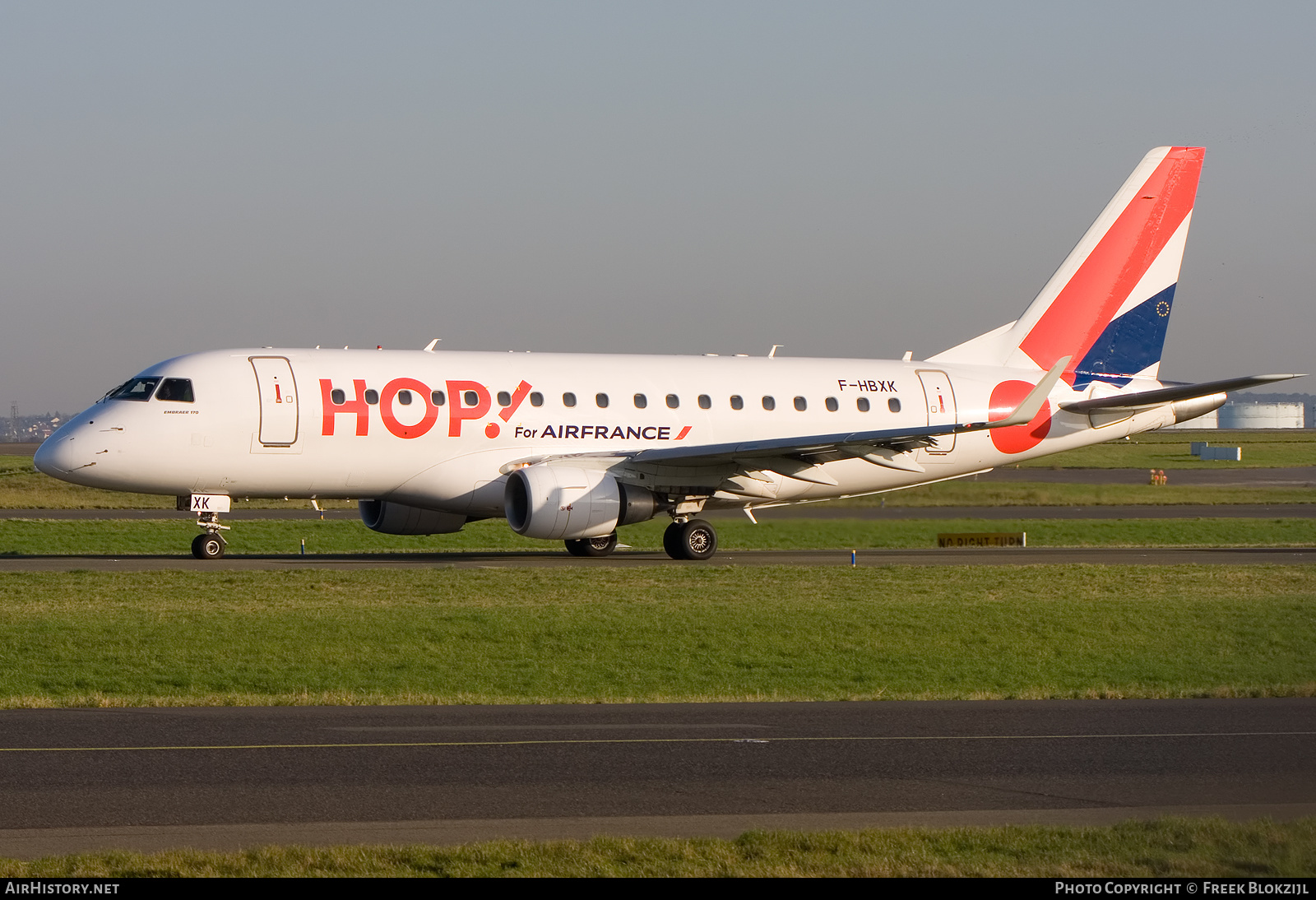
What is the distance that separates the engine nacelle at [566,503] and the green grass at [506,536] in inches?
117

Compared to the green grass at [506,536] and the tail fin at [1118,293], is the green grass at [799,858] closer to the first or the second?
the green grass at [506,536]

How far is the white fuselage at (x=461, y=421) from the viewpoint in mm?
29734

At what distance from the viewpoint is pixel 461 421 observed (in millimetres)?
31000

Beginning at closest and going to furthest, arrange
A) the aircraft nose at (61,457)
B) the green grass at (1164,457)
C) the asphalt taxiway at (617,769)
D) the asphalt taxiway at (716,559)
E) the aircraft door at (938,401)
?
the asphalt taxiway at (617,769), the aircraft nose at (61,457), the asphalt taxiway at (716,559), the aircraft door at (938,401), the green grass at (1164,457)

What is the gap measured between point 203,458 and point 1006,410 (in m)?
18.5

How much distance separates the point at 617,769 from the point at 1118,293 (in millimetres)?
28631

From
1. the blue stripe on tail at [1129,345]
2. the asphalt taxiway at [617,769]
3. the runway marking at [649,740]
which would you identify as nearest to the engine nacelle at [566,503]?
the blue stripe on tail at [1129,345]

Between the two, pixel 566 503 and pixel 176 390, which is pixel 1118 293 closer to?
pixel 566 503

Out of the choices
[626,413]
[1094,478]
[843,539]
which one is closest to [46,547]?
[626,413]

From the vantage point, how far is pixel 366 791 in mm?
10805

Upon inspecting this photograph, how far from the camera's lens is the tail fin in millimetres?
37062

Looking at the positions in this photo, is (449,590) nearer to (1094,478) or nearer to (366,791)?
(366,791)


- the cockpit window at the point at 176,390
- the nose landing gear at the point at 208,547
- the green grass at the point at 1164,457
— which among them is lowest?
the green grass at the point at 1164,457

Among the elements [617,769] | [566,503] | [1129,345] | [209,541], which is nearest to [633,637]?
[617,769]
